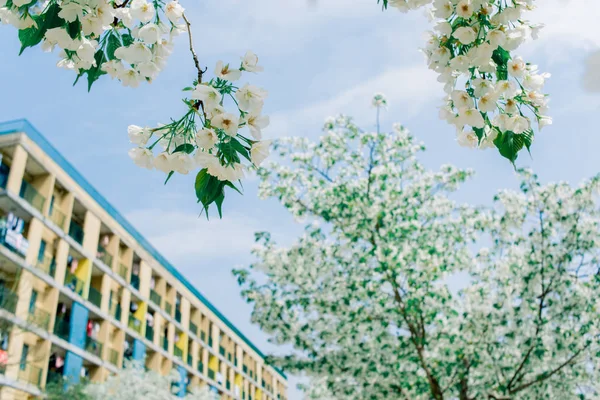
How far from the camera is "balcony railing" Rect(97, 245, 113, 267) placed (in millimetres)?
32138

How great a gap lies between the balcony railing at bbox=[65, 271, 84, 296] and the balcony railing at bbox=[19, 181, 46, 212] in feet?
12.4

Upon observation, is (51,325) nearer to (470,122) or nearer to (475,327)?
(475,327)

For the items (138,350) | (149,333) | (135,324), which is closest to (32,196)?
(135,324)

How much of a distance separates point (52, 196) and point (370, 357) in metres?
20.9

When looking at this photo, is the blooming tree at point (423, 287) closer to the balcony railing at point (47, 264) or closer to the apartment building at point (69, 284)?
the apartment building at point (69, 284)

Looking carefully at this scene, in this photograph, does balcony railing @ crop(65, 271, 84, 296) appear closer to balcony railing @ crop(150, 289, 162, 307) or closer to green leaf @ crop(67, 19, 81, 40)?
balcony railing @ crop(150, 289, 162, 307)

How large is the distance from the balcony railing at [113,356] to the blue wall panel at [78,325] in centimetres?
280

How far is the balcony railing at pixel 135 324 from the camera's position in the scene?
34553 mm

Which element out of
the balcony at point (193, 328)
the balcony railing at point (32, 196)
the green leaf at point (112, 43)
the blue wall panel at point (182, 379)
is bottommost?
the green leaf at point (112, 43)

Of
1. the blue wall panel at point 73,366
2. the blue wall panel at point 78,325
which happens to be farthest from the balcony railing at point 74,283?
the blue wall panel at point 73,366

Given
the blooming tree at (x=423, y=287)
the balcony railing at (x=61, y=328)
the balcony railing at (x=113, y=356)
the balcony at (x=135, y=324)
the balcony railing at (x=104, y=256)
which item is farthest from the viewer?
the balcony at (x=135, y=324)

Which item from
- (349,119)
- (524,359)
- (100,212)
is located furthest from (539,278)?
(100,212)

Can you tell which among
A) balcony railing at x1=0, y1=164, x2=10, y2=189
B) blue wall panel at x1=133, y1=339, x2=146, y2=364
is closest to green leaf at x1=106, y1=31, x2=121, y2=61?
balcony railing at x1=0, y1=164, x2=10, y2=189

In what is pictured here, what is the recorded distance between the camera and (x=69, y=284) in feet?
91.2
